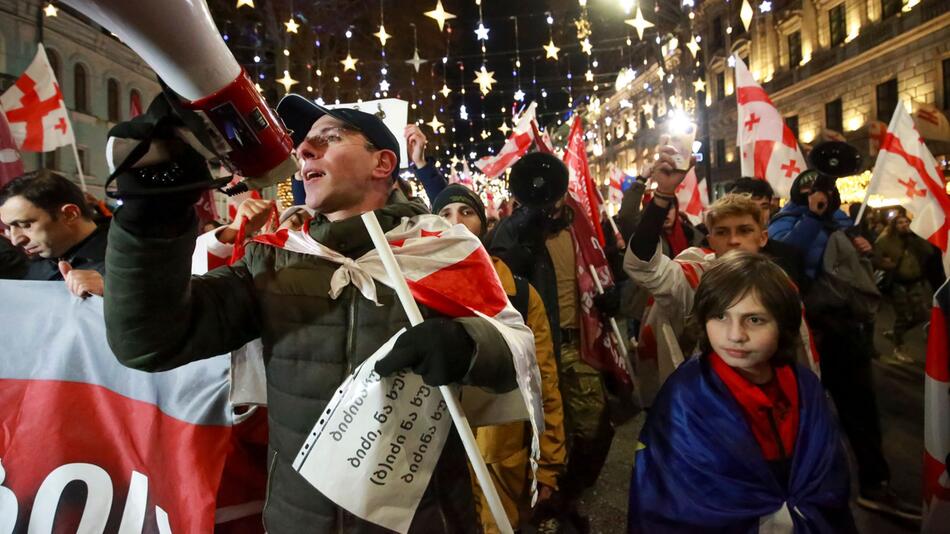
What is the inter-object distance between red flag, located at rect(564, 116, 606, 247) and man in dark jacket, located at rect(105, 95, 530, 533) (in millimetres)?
2996

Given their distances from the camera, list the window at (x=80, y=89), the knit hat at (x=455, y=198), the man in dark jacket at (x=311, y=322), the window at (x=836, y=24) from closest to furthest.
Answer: the man in dark jacket at (x=311, y=322) → the knit hat at (x=455, y=198) → the window at (x=80, y=89) → the window at (x=836, y=24)

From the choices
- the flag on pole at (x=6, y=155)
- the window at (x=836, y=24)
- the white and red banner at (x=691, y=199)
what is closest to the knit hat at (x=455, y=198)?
the flag on pole at (x=6, y=155)

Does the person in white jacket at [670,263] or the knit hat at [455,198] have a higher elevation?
the knit hat at [455,198]

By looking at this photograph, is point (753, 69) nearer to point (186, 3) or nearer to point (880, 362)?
point (880, 362)

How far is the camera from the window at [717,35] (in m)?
37.0

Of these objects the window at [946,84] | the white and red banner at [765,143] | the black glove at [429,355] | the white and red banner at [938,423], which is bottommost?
the white and red banner at [938,423]

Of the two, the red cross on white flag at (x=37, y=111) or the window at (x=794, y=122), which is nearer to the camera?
the red cross on white flag at (x=37, y=111)

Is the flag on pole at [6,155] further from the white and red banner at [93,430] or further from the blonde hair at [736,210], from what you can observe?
the blonde hair at [736,210]

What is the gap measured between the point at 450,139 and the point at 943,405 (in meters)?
47.0

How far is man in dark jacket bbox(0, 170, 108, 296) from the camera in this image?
274cm

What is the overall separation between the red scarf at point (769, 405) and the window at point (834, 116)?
3059cm

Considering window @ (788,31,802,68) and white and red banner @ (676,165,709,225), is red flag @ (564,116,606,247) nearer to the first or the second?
Answer: white and red banner @ (676,165,709,225)

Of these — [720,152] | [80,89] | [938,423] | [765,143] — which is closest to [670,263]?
[938,423]

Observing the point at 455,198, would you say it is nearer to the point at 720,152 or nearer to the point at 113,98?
the point at 113,98
